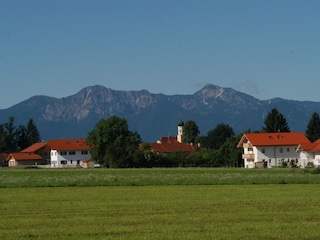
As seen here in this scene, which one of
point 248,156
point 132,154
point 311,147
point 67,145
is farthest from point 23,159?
point 311,147

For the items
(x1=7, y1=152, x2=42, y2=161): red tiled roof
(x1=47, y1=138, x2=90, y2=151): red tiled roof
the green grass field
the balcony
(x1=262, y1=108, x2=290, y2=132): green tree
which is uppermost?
(x1=262, y1=108, x2=290, y2=132): green tree

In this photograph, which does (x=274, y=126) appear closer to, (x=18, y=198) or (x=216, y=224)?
(x=18, y=198)

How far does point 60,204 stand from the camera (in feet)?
103

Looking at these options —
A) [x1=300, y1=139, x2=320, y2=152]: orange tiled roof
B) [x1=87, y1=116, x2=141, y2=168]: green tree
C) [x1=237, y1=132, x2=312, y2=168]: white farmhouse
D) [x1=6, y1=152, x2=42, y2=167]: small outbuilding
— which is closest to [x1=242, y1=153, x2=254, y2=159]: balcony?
[x1=237, y1=132, x2=312, y2=168]: white farmhouse

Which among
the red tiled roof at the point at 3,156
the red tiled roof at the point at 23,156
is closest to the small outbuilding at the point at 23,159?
the red tiled roof at the point at 23,156

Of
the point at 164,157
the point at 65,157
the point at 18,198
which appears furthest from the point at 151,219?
the point at 65,157

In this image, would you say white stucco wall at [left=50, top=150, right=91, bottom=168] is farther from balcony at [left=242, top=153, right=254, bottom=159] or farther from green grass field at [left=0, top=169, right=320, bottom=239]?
green grass field at [left=0, top=169, right=320, bottom=239]

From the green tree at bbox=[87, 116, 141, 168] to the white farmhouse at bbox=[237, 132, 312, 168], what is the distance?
19.2m

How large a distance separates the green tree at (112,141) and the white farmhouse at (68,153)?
2723cm

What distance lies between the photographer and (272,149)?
405 ft

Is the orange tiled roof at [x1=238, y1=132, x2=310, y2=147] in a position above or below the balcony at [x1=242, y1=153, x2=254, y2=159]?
above

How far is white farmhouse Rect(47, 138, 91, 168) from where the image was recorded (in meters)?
158

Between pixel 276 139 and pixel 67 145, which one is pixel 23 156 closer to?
pixel 67 145

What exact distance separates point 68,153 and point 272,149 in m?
52.9
